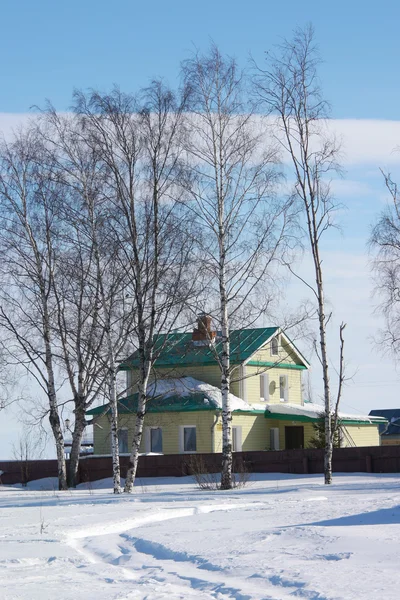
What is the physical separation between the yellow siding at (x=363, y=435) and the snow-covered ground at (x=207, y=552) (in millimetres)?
30001

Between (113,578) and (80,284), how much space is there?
64.6ft

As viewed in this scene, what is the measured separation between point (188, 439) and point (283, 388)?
8.41 metres

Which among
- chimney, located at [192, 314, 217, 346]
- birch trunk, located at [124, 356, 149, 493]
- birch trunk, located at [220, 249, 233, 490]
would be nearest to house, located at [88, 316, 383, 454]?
chimney, located at [192, 314, 217, 346]

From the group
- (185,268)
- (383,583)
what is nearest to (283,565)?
(383,583)

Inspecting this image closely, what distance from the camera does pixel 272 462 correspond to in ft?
122

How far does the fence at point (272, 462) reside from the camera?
3528cm

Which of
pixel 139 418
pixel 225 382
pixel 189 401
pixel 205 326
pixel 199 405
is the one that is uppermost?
pixel 205 326

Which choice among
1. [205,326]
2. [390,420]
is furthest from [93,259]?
[390,420]

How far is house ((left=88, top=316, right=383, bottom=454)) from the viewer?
4116 cm

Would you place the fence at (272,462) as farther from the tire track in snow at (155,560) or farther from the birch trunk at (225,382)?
the tire track in snow at (155,560)

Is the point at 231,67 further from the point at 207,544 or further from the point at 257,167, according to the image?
the point at 207,544

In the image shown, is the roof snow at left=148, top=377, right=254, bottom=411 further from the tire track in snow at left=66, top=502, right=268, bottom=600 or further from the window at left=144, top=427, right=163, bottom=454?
the tire track in snow at left=66, top=502, right=268, bottom=600

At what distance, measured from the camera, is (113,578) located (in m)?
9.27

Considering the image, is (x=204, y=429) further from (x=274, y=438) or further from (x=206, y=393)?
(x=274, y=438)
